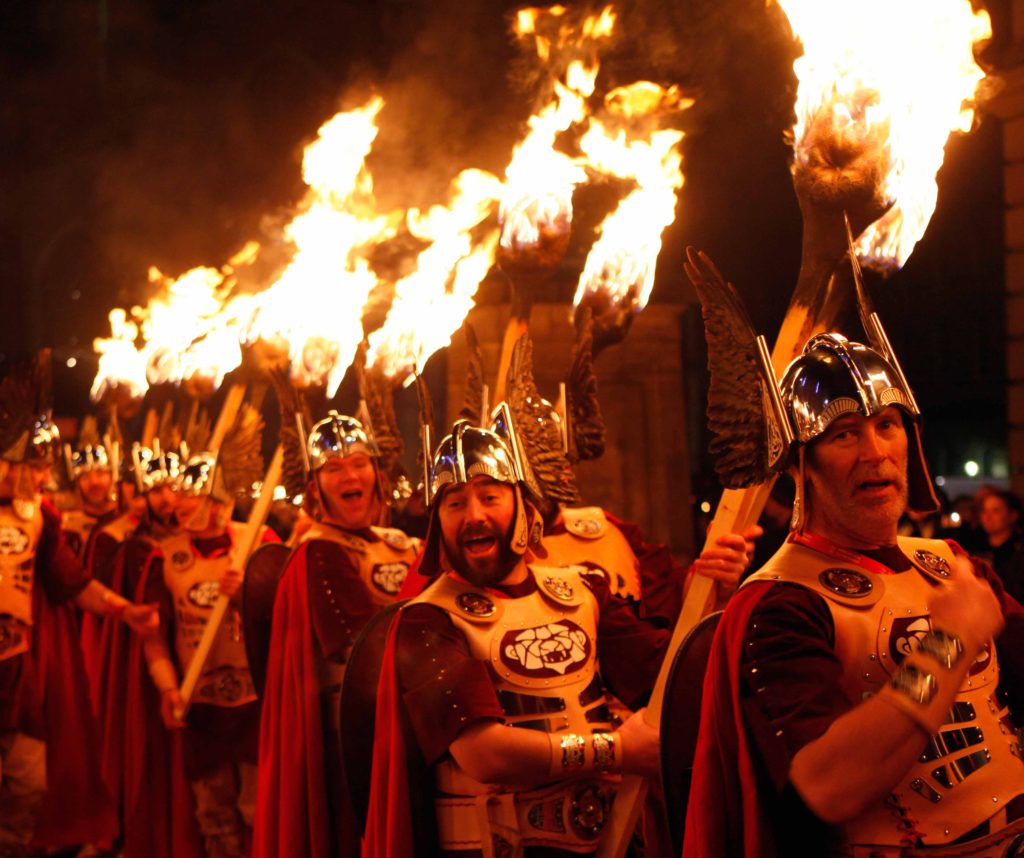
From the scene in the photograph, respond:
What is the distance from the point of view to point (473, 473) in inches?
169

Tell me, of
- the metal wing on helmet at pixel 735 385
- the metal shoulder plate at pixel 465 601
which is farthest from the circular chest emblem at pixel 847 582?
the metal shoulder plate at pixel 465 601

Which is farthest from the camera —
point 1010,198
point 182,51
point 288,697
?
point 182,51

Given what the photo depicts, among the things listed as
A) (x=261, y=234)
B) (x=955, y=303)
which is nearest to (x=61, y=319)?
(x=261, y=234)

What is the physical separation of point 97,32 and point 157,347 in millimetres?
12648

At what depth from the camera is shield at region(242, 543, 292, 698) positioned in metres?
6.60

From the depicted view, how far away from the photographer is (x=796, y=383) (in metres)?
3.12

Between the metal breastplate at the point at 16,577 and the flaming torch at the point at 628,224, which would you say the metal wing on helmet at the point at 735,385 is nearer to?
the flaming torch at the point at 628,224

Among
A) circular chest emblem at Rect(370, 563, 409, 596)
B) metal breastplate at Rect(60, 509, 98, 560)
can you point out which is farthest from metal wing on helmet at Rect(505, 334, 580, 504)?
metal breastplate at Rect(60, 509, 98, 560)

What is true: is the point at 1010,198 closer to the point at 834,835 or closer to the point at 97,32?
the point at 834,835

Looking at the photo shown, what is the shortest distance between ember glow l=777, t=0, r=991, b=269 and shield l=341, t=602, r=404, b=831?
6.52 ft

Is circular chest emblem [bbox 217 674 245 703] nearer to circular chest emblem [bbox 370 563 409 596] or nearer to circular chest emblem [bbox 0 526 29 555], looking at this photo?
circular chest emblem [bbox 0 526 29 555]

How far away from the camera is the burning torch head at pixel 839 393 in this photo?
3.00m

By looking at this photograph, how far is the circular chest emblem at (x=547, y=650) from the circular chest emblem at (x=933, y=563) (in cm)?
125

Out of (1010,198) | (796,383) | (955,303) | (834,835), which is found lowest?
(834,835)
